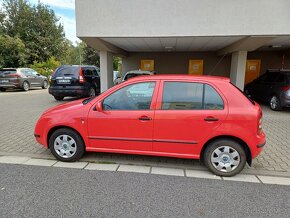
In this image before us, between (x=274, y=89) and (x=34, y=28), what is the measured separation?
3059 centimetres

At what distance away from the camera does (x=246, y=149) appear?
12.1ft

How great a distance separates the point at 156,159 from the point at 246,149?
1588 mm

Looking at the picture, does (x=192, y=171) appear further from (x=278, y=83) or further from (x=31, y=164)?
(x=278, y=83)

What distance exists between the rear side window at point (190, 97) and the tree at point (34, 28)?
29.1 metres

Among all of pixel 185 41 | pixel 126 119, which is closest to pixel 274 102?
pixel 185 41

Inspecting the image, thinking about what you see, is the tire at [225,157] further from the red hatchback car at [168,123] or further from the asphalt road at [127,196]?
the asphalt road at [127,196]

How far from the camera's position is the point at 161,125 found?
12.3ft

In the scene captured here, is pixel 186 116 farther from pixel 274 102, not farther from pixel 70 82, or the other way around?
pixel 70 82

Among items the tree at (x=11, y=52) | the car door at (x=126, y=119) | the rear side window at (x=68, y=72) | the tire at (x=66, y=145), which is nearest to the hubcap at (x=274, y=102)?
the car door at (x=126, y=119)

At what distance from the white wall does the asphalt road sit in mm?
5644

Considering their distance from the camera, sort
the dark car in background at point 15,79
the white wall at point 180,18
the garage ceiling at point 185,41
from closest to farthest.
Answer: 1. the white wall at point 180,18
2. the garage ceiling at point 185,41
3. the dark car in background at point 15,79

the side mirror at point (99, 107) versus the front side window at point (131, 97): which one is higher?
the front side window at point (131, 97)

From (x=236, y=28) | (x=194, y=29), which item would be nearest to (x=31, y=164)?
(x=194, y=29)

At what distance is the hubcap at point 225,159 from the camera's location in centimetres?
363
